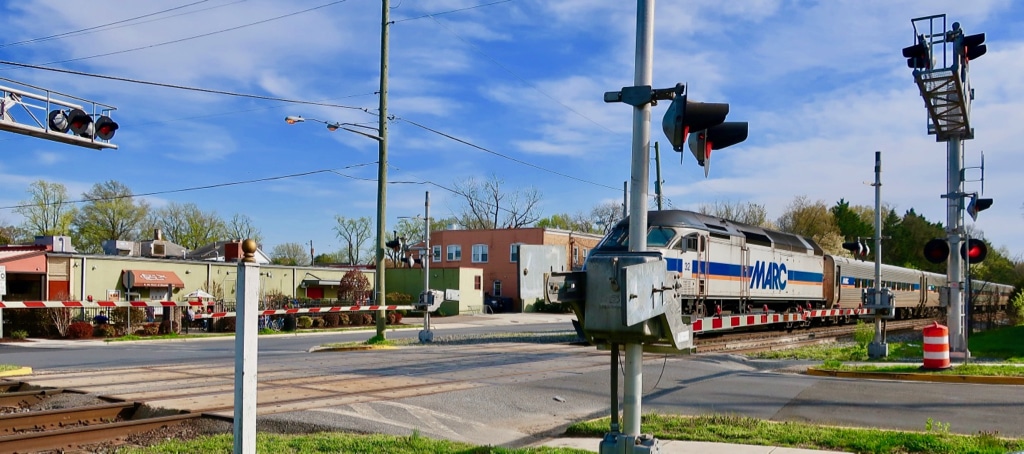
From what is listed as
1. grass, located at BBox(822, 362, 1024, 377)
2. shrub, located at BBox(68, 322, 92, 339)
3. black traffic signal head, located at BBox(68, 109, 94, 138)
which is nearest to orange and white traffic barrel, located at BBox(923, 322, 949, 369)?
grass, located at BBox(822, 362, 1024, 377)

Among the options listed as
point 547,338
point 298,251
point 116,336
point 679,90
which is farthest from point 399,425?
point 298,251

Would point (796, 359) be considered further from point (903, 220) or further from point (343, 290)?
Result: point (903, 220)

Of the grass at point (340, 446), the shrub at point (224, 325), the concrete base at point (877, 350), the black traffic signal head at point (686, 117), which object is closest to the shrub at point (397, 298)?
the shrub at point (224, 325)

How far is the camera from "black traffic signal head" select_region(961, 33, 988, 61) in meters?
16.1

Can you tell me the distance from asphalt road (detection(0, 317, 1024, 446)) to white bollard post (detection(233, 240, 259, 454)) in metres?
4.08

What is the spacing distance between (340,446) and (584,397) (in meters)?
5.19

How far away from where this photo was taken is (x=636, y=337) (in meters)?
5.49

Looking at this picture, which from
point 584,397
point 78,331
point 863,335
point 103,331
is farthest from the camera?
point 103,331

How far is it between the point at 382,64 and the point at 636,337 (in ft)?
70.8

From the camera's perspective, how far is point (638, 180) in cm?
574

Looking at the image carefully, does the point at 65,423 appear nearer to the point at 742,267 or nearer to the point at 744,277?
the point at 742,267

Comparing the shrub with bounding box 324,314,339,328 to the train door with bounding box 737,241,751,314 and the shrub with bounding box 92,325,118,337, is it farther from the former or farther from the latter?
the train door with bounding box 737,241,751,314

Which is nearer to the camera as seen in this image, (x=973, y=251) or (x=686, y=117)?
(x=686, y=117)

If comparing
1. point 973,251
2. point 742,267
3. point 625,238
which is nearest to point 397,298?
point 742,267
